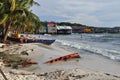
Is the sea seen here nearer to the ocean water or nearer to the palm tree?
the ocean water

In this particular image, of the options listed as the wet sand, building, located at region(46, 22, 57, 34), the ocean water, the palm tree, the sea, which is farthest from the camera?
building, located at region(46, 22, 57, 34)

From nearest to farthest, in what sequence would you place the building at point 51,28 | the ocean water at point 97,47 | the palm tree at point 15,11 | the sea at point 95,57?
1. the sea at point 95,57
2. the ocean water at point 97,47
3. the palm tree at point 15,11
4. the building at point 51,28

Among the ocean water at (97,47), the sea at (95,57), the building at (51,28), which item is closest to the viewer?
the sea at (95,57)

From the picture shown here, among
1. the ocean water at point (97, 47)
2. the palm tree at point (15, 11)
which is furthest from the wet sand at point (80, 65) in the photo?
the palm tree at point (15, 11)

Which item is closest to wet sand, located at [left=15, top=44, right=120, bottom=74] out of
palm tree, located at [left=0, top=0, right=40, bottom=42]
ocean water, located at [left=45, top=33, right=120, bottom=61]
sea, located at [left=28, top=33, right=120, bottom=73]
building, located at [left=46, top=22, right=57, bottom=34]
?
sea, located at [left=28, top=33, right=120, bottom=73]

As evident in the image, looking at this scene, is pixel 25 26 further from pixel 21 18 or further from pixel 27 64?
pixel 27 64

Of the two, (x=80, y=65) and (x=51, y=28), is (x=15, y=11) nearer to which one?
(x=80, y=65)

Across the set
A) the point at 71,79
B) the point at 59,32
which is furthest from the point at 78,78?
the point at 59,32

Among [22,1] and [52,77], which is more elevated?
[22,1]

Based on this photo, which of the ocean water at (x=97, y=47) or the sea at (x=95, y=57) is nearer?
the sea at (x=95, y=57)

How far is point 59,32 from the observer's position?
119 meters

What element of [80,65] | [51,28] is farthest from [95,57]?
[51,28]

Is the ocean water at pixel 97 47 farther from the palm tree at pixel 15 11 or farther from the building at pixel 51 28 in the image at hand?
the building at pixel 51 28

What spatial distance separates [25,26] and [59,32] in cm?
8192
